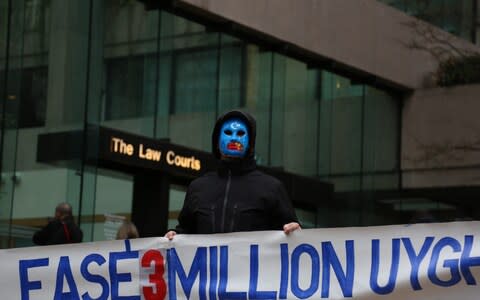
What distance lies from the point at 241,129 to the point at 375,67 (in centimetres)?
1928

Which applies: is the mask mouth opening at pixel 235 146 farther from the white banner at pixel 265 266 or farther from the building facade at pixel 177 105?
the building facade at pixel 177 105

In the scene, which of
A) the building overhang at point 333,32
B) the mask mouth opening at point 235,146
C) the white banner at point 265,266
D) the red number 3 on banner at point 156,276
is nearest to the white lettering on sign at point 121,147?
the building overhang at point 333,32

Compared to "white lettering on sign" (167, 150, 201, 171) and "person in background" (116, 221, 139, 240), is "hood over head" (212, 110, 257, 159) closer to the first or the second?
"person in background" (116, 221, 139, 240)

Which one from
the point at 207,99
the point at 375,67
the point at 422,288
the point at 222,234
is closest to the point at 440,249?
the point at 422,288

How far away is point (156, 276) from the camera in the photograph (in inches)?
260

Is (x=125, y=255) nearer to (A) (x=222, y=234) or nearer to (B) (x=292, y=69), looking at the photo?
(A) (x=222, y=234)

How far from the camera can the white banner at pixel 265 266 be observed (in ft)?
19.9

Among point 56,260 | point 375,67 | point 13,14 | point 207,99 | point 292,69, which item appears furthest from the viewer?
point 375,67

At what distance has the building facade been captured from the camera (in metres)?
17.6

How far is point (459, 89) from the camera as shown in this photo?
1064 inches

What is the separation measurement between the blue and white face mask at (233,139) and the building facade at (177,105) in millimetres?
→ 8186

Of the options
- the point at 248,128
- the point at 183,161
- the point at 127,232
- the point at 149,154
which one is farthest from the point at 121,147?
the point at 248,128

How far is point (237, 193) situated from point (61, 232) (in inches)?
312

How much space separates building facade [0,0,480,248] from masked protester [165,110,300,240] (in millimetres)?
8161
